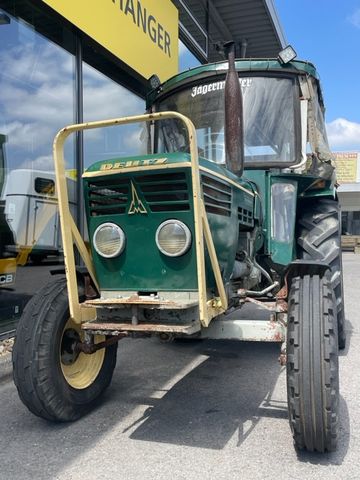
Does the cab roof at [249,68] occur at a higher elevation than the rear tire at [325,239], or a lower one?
higher

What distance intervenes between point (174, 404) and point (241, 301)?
3.01ft

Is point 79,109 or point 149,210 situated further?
point 79,109

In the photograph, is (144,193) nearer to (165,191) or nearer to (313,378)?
(165,191)

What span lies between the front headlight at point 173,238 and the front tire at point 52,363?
0.83 metres

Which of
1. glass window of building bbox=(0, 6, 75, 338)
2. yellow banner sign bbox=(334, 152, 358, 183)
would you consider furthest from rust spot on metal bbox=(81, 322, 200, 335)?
yellow banner sign bbox=(334, 152, 358, 183)

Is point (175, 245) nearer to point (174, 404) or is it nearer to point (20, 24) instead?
point (174, 404)

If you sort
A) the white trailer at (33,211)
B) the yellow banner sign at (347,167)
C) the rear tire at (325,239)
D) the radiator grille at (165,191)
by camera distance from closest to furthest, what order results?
the radiator grille at (165,191), the rear tire at (325,239), the white trailer at (33,211), the yellow banner sign at (347,167)

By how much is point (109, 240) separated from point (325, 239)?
245 centimetres

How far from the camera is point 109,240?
3.26 m

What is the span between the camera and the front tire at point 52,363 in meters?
3.16

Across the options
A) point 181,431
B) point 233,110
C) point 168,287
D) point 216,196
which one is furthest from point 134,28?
point 181,431

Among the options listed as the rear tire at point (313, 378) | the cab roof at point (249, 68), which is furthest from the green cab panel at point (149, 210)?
the cab roof at point (249, 68)

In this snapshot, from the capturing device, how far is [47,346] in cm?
322

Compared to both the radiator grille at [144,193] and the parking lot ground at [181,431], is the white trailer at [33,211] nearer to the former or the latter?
the parking lot ground at [181,431]
